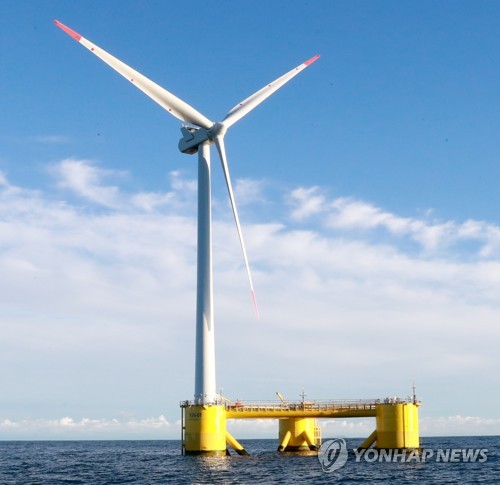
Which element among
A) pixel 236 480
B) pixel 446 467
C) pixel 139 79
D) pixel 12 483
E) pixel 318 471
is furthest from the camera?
pixel 446 467

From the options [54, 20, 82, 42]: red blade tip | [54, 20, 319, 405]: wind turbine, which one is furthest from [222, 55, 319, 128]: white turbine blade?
[54, 20, 82, 42]: red blade tip

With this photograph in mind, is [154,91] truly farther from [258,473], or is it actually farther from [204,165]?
[258,473]

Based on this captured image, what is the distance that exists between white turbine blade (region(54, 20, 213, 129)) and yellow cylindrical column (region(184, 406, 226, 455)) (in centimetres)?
3856

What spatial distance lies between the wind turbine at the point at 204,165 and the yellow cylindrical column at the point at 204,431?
134cm

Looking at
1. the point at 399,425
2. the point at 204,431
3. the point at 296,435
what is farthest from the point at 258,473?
the point at 296,435

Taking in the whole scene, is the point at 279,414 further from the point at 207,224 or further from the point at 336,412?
the point at 207,224

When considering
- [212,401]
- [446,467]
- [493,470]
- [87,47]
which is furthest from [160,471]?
[87,47]

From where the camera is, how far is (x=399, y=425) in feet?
331

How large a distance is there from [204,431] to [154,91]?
44068mm

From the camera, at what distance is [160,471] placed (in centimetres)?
9019

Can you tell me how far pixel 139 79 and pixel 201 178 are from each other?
1642 centimetres

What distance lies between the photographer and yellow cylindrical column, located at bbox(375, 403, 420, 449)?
331 ft

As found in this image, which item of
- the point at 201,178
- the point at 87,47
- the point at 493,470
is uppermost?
the point at 87,47

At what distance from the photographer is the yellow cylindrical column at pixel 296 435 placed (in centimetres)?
11244
